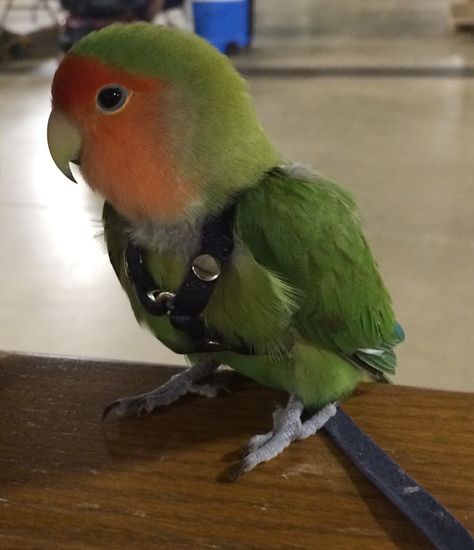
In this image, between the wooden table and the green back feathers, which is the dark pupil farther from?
the wooden table

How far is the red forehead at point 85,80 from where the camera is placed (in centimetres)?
44

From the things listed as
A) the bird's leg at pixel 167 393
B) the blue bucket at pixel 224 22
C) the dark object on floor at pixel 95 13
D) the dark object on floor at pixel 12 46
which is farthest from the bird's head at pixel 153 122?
the dark object on floor at pixel 12 46

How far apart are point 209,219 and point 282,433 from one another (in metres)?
0.15

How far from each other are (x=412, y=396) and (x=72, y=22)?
2.95m

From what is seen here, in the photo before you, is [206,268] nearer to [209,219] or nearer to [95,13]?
[209,219]

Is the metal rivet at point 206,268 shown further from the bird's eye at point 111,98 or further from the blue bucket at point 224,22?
the blue bucket at point 224,22

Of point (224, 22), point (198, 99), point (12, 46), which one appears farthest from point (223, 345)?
point (12, 46)

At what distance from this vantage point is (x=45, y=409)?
52 centimetres

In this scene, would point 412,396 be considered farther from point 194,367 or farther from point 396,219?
point 396,219

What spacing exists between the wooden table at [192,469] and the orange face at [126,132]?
15cm

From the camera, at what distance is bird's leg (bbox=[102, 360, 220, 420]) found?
508mm

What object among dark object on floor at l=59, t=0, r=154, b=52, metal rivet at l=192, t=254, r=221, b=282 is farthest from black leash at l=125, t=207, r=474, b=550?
dark object on floor at l=59, t=0, r=154, b=52

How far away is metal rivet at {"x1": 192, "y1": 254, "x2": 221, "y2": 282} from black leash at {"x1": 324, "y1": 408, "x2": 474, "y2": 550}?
0.13 m

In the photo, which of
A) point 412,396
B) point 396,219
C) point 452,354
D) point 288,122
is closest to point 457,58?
point 288,122
